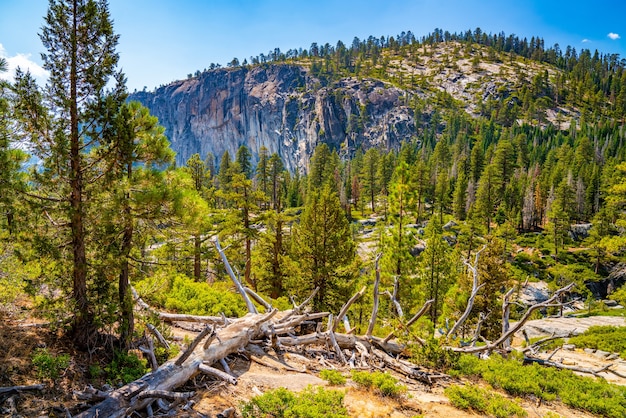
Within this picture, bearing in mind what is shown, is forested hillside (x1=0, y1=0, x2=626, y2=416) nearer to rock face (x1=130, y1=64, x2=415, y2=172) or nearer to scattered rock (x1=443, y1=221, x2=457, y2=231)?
scattered rock (x1=443, y1=221, x2=457, y2=231)

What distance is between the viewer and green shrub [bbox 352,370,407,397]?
6789mm

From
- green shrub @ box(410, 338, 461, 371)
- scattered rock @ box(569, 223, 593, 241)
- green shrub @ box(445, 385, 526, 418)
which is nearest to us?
green shrub @ box(445, 385, 526, 418)

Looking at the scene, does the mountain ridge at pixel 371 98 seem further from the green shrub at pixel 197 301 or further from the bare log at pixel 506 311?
the green shrub at pixel 197 301

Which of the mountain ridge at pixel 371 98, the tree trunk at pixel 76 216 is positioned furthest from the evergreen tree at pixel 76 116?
Result: the mountain ridge at pixel 371 98

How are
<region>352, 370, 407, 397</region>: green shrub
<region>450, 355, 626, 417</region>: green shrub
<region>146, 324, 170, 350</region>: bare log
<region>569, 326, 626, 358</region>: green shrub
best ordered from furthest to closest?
<region>569, 326, 626, 358</region>: green shrub, <region>450, 355, 626, 417</region>: green shrub, <region>146, 324, 170, 350</region>: bare log, <region>352, 370, 407, 397</region>: green shrub

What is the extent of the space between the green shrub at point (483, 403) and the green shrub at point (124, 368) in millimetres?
6100

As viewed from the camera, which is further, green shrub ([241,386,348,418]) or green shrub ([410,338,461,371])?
green shrub ([410,338,461,371])

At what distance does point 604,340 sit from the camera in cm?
1898

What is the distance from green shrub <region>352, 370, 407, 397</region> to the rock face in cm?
14290

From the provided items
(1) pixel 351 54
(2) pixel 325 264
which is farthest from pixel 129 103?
(1) pixel 351 54

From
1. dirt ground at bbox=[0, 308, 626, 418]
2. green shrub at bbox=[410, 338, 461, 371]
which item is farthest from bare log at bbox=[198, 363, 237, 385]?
green shrub at bbox=[410, 338, 461, 371]

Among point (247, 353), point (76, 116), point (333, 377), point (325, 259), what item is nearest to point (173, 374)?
point (247, 353)

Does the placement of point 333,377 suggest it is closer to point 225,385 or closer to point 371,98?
point 225,385

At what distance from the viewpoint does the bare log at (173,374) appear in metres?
4.74
